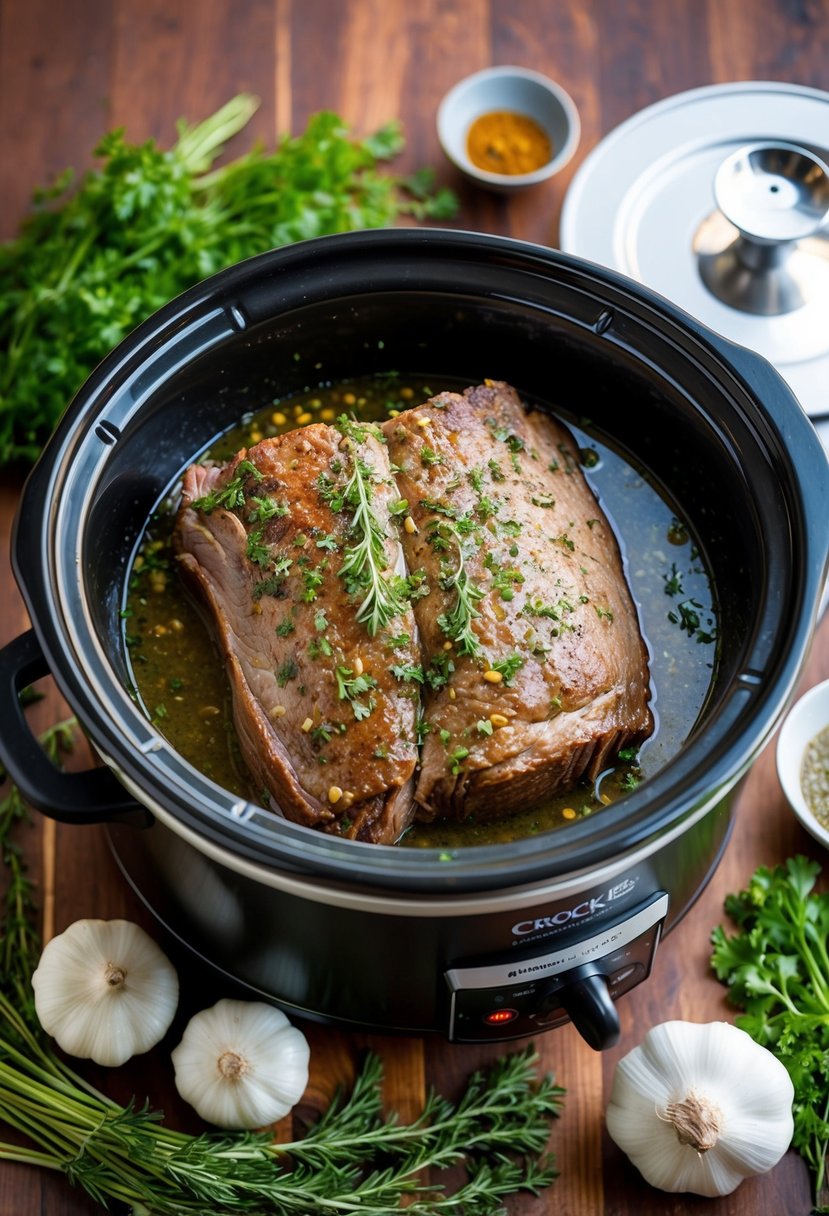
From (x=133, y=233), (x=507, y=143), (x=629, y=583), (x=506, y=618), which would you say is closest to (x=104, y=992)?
(x=506, y=618)

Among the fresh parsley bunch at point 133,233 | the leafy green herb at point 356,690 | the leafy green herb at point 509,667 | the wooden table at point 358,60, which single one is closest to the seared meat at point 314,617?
the leafy green herb at point 356,690

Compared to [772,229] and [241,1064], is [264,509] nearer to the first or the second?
[241,1064]

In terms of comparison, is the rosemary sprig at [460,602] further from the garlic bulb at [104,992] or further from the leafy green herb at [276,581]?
the garlic bulb at [104,992]

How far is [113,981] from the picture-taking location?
269 cm

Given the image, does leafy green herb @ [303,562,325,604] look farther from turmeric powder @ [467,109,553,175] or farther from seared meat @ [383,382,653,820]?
turmeric powder @ [467,109,553,175]

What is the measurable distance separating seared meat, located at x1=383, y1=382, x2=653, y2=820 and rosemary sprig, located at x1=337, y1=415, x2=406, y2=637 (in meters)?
0.07

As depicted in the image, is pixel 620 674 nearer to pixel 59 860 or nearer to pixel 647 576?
pixel 647 576

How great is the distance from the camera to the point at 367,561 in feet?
8.49

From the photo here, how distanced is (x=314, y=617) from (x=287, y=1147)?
1.03 metres

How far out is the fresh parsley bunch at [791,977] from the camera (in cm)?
271

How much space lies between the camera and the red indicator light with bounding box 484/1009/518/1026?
8.31 feet

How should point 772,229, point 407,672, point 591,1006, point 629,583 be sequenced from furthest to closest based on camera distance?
1. point 772,229
2. point 629,583
3. point 407,672
4. point 591,1006

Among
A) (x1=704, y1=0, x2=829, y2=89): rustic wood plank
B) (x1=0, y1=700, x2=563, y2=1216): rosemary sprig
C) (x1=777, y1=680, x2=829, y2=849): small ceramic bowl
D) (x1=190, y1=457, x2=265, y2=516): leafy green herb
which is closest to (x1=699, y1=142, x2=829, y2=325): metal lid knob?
(x1=704, y1=0, x2=829, y2=89): rustic wood plank

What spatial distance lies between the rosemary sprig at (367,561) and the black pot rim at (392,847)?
0.42 m
